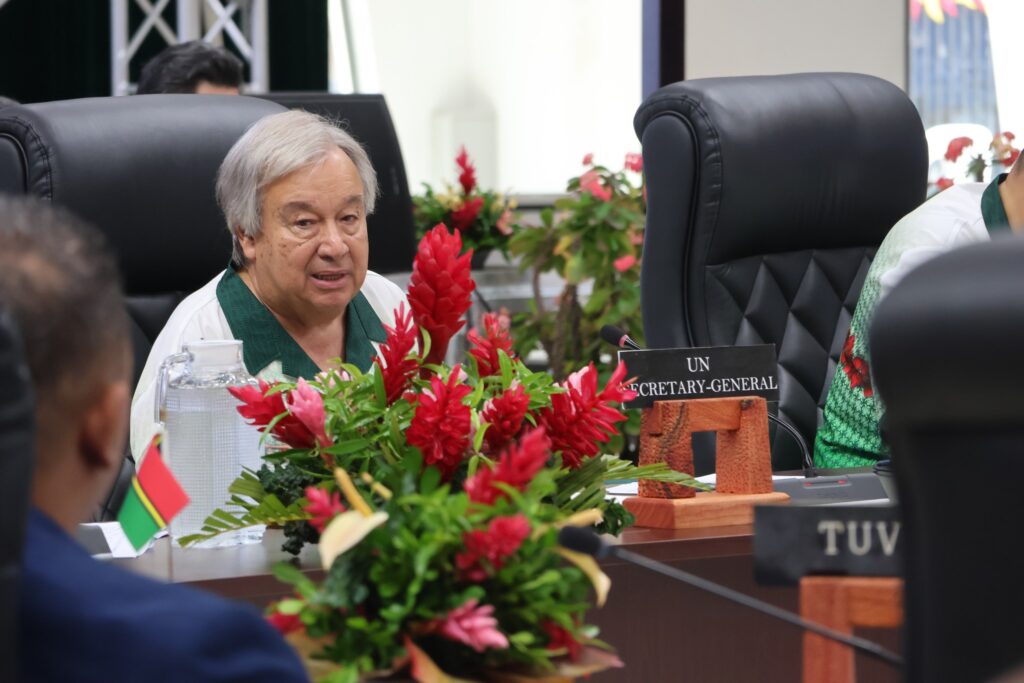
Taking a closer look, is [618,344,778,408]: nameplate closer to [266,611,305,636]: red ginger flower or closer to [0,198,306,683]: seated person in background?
[266,611,305,636]: red ginger flower

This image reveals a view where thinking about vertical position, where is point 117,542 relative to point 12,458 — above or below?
below

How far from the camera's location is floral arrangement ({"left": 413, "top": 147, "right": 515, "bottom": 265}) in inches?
176

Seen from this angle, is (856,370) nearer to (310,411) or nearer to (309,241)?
(309,241)

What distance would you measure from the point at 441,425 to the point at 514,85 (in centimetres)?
486

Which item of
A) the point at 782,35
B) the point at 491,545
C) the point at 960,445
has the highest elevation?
the point at 782,35

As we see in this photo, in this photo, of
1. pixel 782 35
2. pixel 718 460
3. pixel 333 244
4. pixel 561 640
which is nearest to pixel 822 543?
pixel 561 640

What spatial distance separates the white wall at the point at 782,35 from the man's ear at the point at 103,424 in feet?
14.2

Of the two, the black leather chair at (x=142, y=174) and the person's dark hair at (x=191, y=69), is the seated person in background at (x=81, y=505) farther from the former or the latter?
the person's dark hair at (x=191, y=69)

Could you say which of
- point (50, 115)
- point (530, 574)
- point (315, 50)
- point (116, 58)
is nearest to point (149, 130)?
point (50, 115)

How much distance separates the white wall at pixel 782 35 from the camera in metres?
5.01

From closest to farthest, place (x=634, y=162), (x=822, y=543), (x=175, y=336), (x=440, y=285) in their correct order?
(x=822, y=543)
(x=440, y=285)
(x=175, y=336)
(x=634, y=162)

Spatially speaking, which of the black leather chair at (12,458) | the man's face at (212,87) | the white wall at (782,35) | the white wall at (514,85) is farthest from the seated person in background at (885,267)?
the white wall at (514,85)

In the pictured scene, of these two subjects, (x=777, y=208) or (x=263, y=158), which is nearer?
(x=263, y=158)

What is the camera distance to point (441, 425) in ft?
4.04
